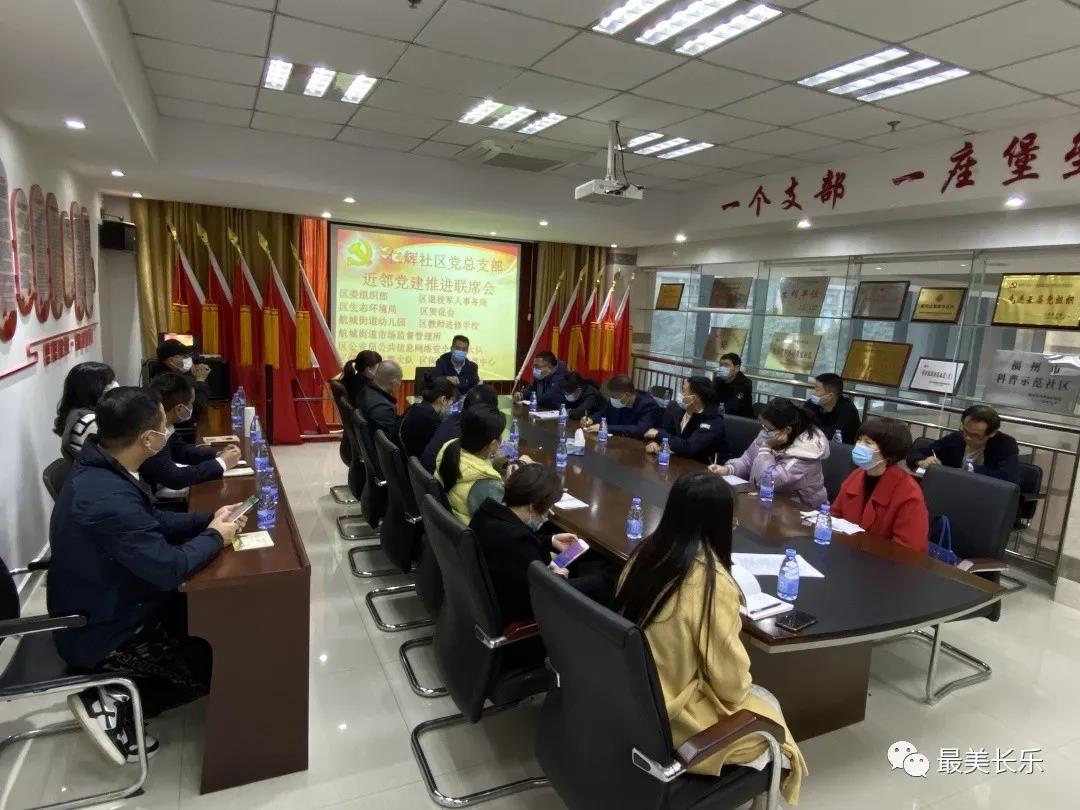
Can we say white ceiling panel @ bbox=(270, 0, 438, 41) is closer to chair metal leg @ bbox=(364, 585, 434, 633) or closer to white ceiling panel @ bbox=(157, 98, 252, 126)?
white ceiling panel @ bbox=(157, 98, 252, 126)

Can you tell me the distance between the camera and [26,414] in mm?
3457

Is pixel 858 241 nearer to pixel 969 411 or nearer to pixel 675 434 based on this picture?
pixel 969 411

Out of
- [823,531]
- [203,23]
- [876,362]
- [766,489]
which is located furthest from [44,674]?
[876,362]

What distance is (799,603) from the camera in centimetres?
203

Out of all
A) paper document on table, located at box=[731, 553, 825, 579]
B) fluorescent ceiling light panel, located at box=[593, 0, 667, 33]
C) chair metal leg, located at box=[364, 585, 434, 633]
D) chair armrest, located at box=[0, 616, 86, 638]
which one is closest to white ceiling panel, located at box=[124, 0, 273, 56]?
fluorescent ceiling light panel, located at box=[593, 0, 667, 33]

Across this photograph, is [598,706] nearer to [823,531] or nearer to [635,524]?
[635,524]

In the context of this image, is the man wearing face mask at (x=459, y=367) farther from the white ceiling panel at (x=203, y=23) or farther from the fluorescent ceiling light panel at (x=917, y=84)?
the fluorescent ceiling light panel at (x=917, y=84)

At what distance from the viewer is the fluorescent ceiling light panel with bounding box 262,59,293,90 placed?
377cm

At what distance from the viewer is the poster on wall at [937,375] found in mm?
5047

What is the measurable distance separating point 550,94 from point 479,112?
716mm

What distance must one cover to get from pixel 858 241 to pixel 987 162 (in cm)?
153

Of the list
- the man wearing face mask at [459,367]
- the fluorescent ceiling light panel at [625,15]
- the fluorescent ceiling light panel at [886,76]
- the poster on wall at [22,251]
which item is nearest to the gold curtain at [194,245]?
the man wearing face mask at [459,367]

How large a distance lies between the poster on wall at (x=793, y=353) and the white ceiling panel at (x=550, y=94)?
3.41 m

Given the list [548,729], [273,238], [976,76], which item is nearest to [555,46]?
[976,76]
